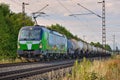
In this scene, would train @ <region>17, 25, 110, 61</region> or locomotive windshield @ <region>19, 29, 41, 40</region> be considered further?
locomotive windshield @ <region>19, 29, 41, 40</region>

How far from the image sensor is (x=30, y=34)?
35094 mm

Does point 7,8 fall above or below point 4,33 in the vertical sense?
above

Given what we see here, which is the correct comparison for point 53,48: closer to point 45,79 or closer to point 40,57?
point 40,57

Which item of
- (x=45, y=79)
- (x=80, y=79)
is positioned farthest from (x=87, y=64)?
(x=80, y=79)

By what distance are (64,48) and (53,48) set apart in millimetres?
8295

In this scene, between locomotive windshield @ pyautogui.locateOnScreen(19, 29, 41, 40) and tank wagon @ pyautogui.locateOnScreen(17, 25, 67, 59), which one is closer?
tank wagon @ pyautogui.locateOnScreen(17, 25, 67, 59)

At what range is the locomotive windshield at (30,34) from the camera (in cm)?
3481

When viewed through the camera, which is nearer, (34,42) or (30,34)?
(34,42)

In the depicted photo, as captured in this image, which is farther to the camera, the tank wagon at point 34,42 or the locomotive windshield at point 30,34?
the locomotive windshield at point 30,34

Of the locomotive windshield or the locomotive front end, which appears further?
the locomotive windshield

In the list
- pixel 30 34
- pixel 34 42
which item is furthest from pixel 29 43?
pixel 30 34

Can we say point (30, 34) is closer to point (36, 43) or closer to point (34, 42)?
point (34, 42)

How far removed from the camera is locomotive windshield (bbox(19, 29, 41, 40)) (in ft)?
114

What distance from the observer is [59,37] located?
42.1 metres
